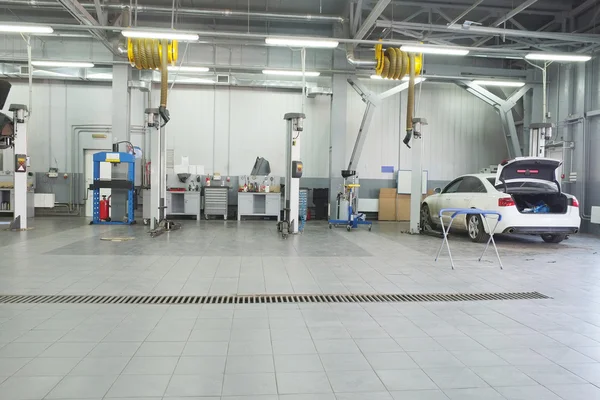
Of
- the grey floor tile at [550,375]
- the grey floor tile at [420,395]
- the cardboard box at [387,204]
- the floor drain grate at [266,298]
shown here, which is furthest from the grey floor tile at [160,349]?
the cardboard box at [387,204]

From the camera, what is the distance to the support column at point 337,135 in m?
12.9

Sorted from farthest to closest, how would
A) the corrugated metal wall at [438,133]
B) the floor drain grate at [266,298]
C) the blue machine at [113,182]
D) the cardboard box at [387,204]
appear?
the corrugated metal wall at [438,133] → the cardboard box at [387,204] → the blue machine at [113,182] → the floor drain grate at [266,298]

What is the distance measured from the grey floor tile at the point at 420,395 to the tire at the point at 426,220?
27.5ft

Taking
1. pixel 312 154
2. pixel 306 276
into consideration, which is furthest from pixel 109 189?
pixel 306 276

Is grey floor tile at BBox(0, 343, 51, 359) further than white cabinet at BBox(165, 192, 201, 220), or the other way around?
white cabinet at BBox(165, 192, 201, 220)

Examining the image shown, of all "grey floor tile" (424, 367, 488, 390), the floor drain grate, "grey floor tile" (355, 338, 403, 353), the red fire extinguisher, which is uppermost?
the red fire extinguisher

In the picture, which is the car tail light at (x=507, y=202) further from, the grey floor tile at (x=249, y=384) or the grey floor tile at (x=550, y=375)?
the grey floor tile at (x=249, y=384)

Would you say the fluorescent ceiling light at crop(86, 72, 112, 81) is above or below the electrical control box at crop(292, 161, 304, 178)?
above

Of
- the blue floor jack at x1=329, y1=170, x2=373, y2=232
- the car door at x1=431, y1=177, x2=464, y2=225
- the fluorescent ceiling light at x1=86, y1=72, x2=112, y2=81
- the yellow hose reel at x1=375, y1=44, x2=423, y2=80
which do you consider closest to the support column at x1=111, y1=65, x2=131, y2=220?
the fluorescent ceiling light at x1=86, y1=72, x2=112, y2=81

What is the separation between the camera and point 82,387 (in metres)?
2.22

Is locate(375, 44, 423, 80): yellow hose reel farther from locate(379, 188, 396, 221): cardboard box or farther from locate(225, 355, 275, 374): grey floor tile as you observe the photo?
locate(225, 355, 275, 374): grey floor tile

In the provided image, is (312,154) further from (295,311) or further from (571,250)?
(295,311)

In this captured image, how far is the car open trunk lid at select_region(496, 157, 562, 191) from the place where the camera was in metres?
7.39

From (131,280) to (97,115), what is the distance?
1079 cm
